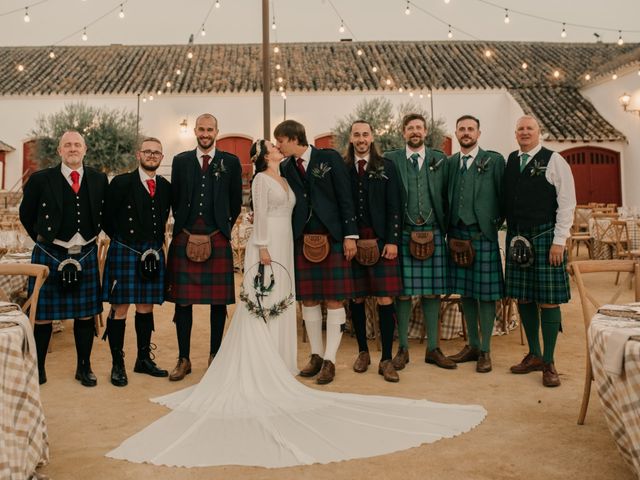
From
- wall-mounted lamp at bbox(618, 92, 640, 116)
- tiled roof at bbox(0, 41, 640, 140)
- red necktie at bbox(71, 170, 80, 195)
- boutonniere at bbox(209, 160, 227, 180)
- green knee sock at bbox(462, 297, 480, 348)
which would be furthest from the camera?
tiled roof at bbox(0, 41, 640, 140)

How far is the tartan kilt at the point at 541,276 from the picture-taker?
350cm

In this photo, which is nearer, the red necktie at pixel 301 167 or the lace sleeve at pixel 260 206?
the lace sleeve at pixel 260 206

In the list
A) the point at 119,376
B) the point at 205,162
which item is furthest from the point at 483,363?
the point at 119,376

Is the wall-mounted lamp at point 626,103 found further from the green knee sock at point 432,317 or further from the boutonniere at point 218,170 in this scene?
Result: the boutonniere at point 218,170

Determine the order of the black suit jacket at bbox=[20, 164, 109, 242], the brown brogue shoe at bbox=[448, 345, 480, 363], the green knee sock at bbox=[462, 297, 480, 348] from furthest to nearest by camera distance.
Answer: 1. the brown brogue shoe at bbox=[448, 345, 480, 363]
2. the green knee sock at bbox=[462, 297, 480, 348]
3. the black suit jacket at bbox=[20, 164, 109, 242]

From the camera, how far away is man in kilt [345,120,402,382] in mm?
3688

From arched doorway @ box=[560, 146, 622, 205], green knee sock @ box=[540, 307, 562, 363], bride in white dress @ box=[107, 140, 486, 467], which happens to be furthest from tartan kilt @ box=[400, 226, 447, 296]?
arched doorway @ box=[560, 146, 622, 205]

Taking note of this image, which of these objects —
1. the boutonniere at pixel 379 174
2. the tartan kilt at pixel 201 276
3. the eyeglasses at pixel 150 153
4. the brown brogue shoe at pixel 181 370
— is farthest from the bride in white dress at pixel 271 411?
the eyeglasses at pixel 150 153

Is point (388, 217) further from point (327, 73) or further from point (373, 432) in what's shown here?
point (327, 73)

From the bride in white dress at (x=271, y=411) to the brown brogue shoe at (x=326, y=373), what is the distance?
244 mm

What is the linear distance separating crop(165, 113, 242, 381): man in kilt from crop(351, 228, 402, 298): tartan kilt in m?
0.86

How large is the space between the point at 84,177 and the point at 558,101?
15165mm

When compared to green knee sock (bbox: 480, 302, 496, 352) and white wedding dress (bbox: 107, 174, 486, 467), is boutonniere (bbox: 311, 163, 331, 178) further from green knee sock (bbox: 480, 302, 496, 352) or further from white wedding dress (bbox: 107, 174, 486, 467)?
green knee sock (bbox: 480, 302, 496, 352)

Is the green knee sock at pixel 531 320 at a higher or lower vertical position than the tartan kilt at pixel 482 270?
lower
